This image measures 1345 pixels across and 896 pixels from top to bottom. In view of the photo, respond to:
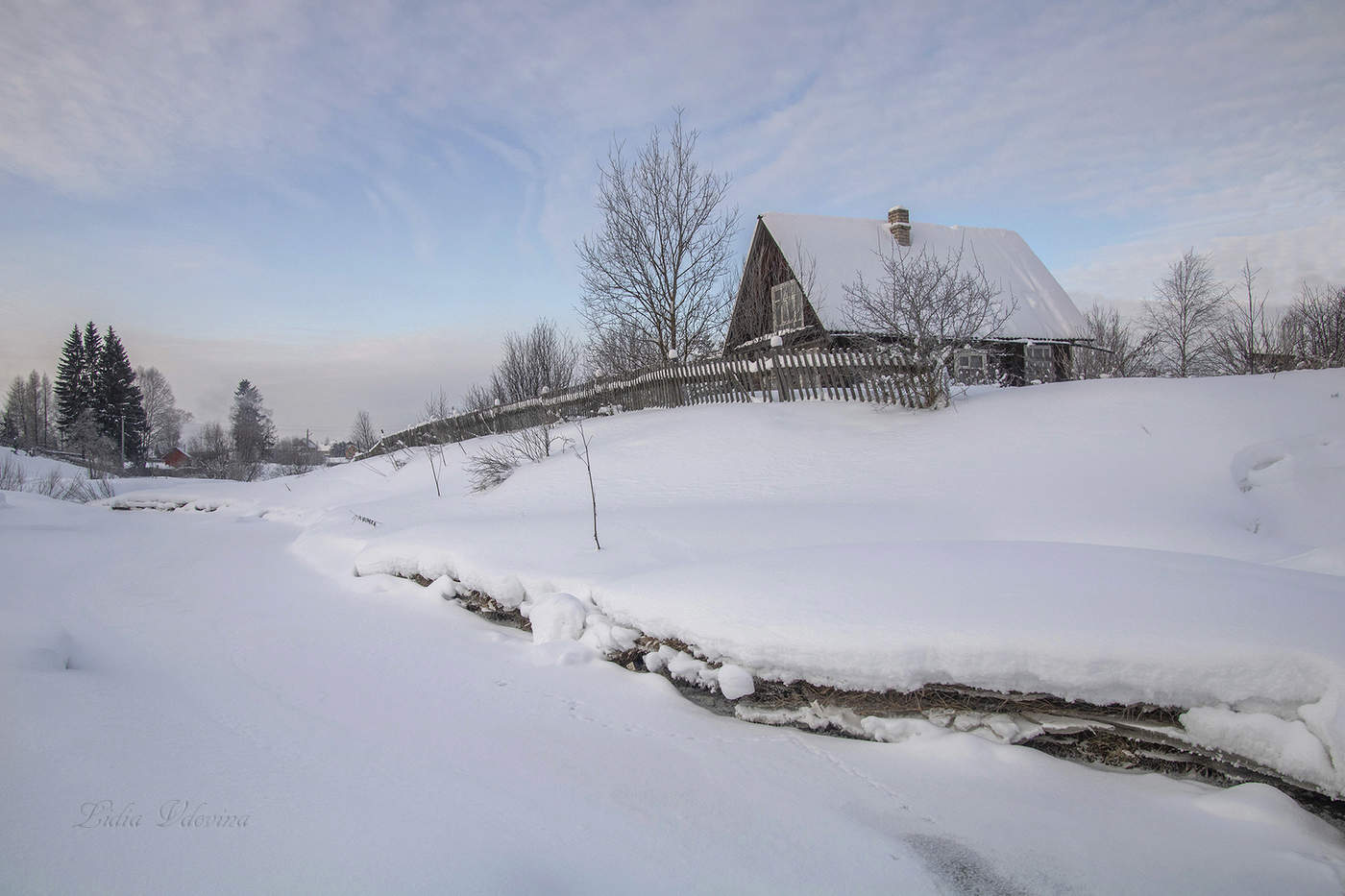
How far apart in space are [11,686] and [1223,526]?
774 centimetres

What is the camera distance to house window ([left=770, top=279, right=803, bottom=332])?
17453mm

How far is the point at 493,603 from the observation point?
516cm

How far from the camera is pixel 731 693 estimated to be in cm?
340

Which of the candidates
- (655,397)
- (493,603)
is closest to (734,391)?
(655,397)

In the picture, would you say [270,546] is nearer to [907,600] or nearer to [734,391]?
[734,391]

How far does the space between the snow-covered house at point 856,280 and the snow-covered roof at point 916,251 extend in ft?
0.10

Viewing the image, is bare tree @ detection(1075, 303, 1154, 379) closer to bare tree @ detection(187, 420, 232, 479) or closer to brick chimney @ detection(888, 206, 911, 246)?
brick chimney @ detection(888, 206, 911, 246)

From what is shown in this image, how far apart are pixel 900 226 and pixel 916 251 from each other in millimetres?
849

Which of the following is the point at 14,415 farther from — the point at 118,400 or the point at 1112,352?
the point at 1112,352

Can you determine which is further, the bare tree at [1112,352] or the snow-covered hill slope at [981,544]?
the bare tree at [1112,352]

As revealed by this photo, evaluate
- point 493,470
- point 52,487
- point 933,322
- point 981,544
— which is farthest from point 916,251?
point 52,487

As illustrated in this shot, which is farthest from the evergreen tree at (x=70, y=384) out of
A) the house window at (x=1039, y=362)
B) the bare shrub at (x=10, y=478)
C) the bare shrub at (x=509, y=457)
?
the house window at (x=1039, y=362)

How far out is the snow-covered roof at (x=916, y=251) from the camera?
55.3ft

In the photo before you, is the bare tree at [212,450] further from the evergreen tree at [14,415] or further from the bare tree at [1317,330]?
the bare tree at [1317,330]
